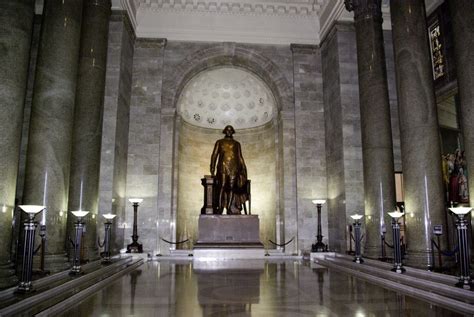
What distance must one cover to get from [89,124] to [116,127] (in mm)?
2988

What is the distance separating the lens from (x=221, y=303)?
6055 millimetres

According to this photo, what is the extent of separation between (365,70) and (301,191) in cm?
595

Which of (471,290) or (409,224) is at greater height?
(409,224)

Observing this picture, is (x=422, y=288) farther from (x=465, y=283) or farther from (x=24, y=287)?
(x=24, y=287)

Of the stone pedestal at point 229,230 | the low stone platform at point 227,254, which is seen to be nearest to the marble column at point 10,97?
the low stone platform at point 227,254

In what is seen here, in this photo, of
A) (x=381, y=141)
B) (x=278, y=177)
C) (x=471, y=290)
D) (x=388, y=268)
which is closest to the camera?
(x=471, y=290)

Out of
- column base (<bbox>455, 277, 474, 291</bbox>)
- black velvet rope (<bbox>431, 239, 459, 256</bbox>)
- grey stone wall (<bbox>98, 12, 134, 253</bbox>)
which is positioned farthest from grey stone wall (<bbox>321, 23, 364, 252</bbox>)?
column base (<bbox>455, 277, 474, 291</bbox>)

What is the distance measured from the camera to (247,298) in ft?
21.1

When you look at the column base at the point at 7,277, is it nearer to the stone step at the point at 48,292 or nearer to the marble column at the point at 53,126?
→ the stone step at the point at 48,292

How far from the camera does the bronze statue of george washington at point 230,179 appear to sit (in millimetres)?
16312

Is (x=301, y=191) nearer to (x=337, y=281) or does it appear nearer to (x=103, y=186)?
(x=103, y=186)

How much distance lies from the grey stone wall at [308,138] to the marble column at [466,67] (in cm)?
875

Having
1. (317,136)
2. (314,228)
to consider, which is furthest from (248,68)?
(314,228)

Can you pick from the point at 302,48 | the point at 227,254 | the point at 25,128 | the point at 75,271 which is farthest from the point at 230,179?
the point at 75,271
